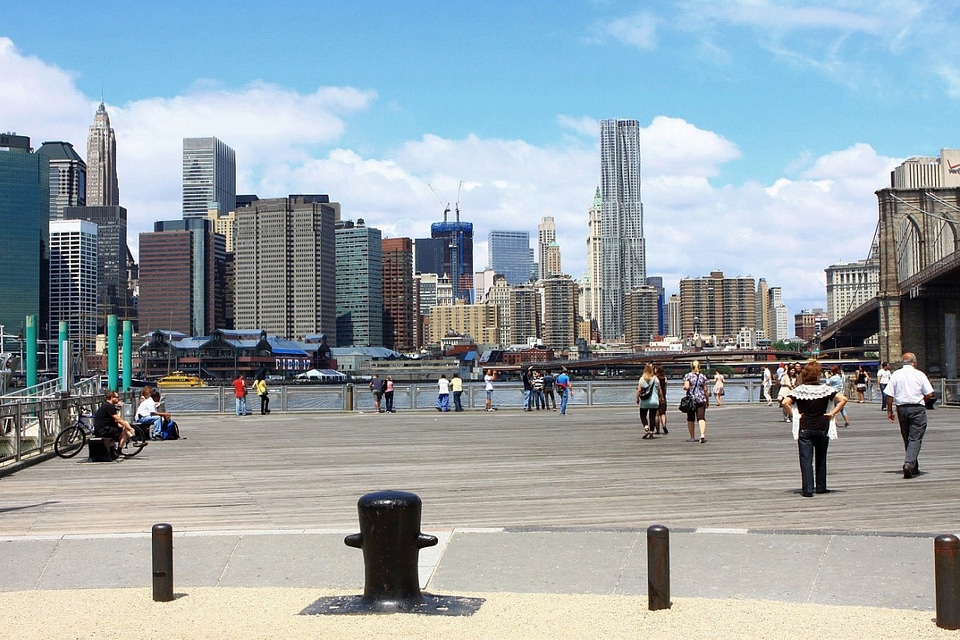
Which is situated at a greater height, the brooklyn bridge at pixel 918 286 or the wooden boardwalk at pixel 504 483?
the brooklyn bridge at pixel 918 286

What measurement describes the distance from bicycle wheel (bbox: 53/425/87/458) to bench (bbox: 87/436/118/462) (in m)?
1.23

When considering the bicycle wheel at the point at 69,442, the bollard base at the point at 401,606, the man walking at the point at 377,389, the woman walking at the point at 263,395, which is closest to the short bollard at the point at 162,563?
the bollard base at the point at 401,606

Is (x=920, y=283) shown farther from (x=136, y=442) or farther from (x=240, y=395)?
(x=136, y=442)

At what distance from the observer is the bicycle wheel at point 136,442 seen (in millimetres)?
20103

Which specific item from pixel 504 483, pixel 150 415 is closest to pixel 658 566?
pixel 504 483

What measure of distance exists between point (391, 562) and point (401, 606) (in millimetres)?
340

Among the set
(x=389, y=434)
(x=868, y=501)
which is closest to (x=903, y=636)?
(x=868, y=501)

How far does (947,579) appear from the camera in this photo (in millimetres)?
6465

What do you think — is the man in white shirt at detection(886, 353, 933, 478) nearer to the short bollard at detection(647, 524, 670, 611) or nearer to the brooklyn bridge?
the short bollard at detection(647, 524, 670, 611)

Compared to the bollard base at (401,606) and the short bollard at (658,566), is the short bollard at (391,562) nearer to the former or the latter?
the bollard base at (401,606)

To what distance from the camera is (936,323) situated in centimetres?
8200

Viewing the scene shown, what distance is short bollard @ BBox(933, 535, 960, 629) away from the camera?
6293mm

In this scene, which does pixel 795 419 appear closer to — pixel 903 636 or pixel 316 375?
pixel 903 636

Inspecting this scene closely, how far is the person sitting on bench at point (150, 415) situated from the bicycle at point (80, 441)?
8.24 feet
